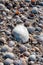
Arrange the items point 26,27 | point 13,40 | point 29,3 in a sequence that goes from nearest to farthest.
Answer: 1. point 13,40
2. point 26,27
3. point 29,3

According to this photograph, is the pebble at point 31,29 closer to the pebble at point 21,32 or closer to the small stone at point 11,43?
the pebble at point 21,32

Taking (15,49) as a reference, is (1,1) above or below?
above

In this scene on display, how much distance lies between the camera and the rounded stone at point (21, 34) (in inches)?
87.7

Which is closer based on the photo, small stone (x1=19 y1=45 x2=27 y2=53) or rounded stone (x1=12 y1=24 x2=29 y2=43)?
small stone (x1=19 y1=45 x2=27 y2=53)

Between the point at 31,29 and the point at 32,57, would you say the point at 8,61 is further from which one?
the point at 31,29

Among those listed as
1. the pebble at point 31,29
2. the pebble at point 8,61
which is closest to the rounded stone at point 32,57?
the pebble at point 8,61

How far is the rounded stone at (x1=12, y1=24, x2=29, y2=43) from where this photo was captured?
7.31 ft

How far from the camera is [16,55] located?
6.82 ft

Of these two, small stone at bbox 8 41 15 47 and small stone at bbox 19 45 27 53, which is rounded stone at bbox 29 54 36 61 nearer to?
small stone at bbox 19 45 27 53

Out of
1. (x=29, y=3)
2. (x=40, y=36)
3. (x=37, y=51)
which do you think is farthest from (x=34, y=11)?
(x=37, y=51)

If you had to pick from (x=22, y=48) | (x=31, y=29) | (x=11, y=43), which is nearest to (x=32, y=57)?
(x=22, y=48)

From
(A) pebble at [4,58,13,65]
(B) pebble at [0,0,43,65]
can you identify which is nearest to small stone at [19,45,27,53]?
(B) pebble at [0,0,43,65]

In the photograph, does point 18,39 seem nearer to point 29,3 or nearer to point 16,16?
point 16,16

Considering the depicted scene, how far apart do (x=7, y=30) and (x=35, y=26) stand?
0.29m
